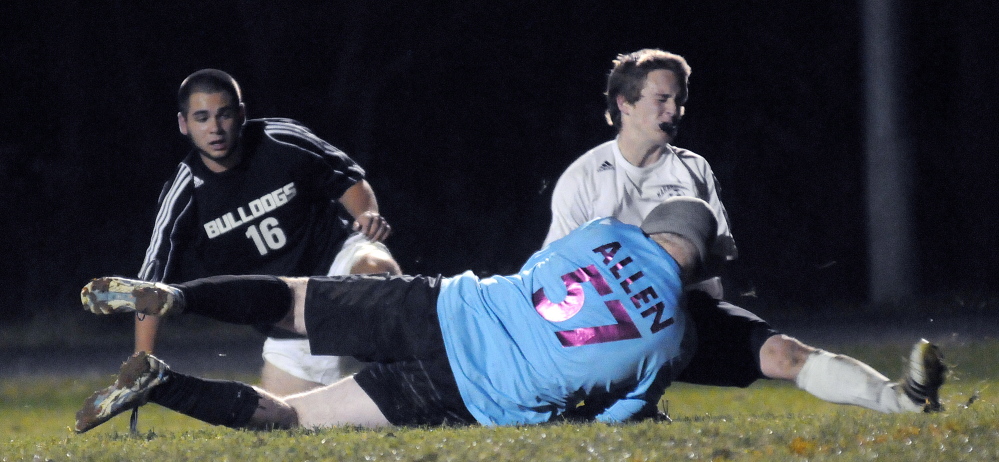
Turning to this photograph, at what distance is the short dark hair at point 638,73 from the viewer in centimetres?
612

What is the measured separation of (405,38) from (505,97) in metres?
1.31

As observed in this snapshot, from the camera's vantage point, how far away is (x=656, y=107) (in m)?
6.07

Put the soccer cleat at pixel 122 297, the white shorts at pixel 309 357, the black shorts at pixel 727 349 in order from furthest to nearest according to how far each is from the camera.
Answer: the white shorts at pixel 309 357
the black shorts at pixel 727 349
the soccer cleat at pixel 122 297

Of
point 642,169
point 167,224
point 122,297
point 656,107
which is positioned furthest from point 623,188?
point 122,297

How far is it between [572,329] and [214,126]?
2.51 m

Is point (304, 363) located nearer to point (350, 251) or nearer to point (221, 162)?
point (350, 251)

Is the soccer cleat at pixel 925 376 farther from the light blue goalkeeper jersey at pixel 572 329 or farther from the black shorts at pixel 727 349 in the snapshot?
the light blue goalkeeper jersey at pixel 572 329

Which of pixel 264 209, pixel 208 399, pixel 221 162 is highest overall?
pixel 221 162

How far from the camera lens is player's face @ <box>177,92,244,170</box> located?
622cm

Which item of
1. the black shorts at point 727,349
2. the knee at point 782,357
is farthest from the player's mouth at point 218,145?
the knee at point 782,357

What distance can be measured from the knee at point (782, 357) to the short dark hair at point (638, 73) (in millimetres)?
1460

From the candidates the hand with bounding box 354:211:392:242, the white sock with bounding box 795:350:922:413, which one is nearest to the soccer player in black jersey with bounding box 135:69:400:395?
the hand with bounding box 354:211:392:242

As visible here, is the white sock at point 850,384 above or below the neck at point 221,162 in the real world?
below

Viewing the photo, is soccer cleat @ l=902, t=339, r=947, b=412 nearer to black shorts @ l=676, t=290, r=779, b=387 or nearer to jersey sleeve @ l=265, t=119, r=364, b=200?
black shorts @ l=676, t=290, r=779, b=387
